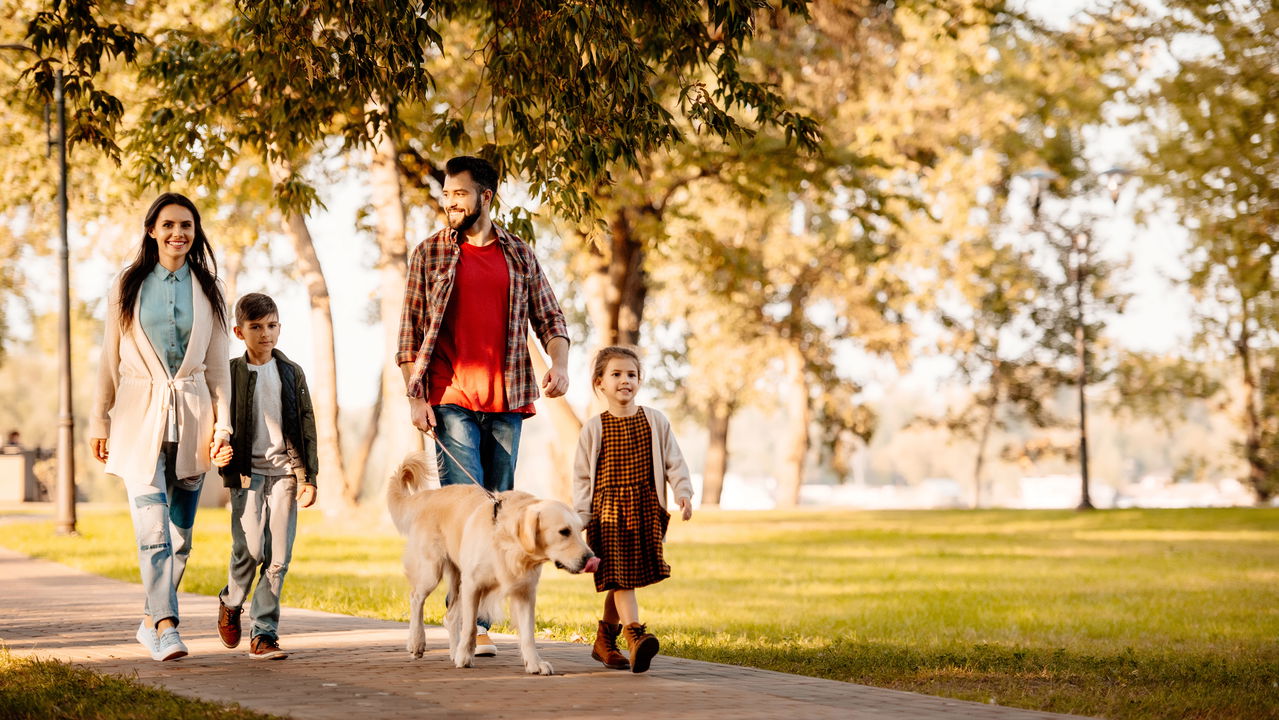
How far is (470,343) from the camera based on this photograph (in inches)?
296

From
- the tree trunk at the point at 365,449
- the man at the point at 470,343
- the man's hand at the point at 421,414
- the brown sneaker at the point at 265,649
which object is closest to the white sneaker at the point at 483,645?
the man at the point at 470,343

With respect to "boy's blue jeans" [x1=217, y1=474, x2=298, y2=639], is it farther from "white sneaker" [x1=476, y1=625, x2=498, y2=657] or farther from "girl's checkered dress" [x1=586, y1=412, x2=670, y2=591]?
"girl's checkered dress" [x1=586, y1=412, x2=670, y2=591]

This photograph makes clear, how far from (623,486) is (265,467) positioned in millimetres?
1882

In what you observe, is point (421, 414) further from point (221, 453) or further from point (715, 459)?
point (715, 459)

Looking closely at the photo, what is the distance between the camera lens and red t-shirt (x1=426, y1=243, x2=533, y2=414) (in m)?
7.48

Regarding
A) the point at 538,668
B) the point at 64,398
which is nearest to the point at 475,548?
the point at 538,668

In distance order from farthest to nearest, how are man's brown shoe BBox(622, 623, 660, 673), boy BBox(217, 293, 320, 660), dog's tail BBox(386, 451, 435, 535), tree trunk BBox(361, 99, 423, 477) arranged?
tree trunk BBox(361, 99, 423, 477) → dog's tail BBox(386, 451, 435, 535) → boy BBox(217, 293, 320, 660) → man's brown shoe BBox(622, 623, 660, 673)

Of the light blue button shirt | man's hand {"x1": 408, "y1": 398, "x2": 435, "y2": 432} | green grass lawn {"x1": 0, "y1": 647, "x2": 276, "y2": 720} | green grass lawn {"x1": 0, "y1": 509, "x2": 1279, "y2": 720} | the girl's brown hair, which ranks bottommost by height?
green grass lawn {"x1": 0, "y1": 509, "x2": 1279, "y2": 720}

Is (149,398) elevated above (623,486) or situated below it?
above

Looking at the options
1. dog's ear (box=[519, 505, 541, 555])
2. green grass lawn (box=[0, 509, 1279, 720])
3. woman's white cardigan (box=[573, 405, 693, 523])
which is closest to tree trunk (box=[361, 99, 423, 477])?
green grass lawn (box=[0, 509, 1279, 720])

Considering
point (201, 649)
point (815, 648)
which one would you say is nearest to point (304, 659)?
point (201, 649)

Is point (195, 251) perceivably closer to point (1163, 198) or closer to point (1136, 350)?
point (1163, 198)

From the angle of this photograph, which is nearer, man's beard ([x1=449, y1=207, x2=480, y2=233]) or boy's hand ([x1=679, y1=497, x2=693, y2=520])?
boy's hand ([x1=679, y1=497, x2=693, y2=520])

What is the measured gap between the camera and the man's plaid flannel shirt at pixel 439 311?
293 inches
